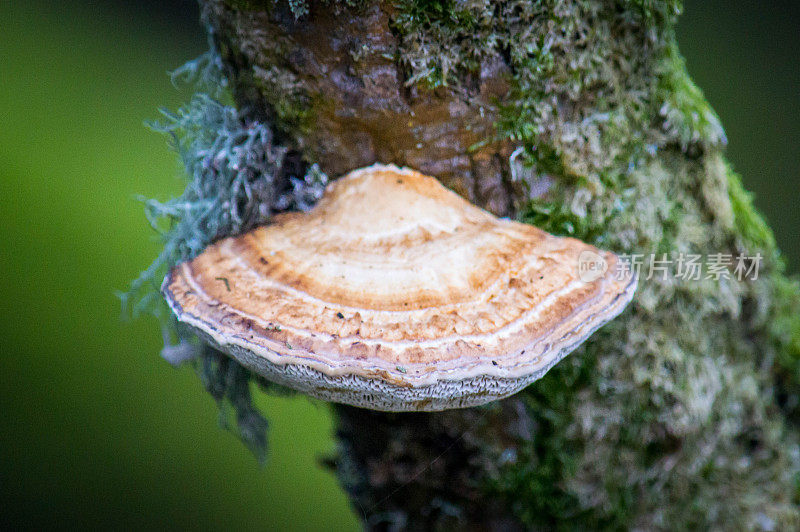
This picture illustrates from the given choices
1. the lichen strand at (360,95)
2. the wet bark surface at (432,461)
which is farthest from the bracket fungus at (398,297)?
the wet bark surface at (432,461)

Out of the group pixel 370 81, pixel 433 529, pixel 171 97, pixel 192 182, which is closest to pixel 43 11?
pixel 171 97

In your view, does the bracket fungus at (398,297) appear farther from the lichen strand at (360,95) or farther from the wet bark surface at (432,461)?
the wet bark surface at (432,461)

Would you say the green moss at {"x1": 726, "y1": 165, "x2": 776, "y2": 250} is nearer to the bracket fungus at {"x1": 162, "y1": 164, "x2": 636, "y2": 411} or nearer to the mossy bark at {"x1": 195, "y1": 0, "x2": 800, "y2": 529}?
the mossy bark at {"x1": 195, "y1": 0, "x2": 800, "y2": 529}

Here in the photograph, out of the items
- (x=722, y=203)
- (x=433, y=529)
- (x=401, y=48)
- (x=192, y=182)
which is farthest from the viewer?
(x=433, y=529)

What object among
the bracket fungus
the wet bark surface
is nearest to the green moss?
the bracket fungus

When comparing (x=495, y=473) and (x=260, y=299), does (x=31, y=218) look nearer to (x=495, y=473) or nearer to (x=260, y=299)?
(x=260, y=299)

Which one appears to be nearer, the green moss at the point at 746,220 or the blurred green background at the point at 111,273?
the green moss at the point at 746,220
